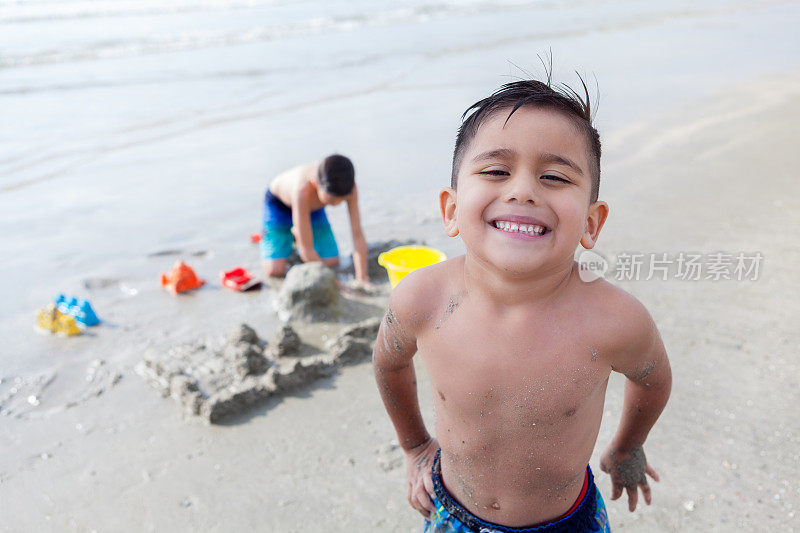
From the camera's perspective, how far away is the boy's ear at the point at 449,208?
5.13 ft

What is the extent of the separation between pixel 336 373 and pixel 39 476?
1.44 meters

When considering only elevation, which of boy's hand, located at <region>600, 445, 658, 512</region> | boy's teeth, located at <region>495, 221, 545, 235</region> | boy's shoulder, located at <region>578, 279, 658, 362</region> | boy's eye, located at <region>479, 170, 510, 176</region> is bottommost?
boy's hand, located at <region>600, 445, 658, 512</region>

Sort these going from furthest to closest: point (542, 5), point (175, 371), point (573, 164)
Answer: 1. point (542, 5)
2. point (175, 371)
3. point (573, 164)

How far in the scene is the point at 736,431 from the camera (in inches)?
104

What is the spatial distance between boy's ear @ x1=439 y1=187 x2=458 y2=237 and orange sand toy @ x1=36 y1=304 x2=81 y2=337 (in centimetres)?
318

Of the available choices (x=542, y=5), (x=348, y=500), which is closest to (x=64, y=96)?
(x=348, y=500)

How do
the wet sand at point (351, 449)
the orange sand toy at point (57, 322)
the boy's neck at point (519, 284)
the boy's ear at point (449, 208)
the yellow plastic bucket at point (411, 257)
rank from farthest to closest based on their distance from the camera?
1. the yellow plastic bucket at point (411, 257)
2. the orange sand toy at point (57, 322)
3. the wet sand at point (351, 449)
4. the boy's ear at point (449, 208)
5. the boy's neck at point (519, 284)

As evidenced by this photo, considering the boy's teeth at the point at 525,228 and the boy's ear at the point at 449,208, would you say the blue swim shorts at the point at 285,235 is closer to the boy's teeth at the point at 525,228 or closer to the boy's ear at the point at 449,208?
the boy's ear at the point at 449,208

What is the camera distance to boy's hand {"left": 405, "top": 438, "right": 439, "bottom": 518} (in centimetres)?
182

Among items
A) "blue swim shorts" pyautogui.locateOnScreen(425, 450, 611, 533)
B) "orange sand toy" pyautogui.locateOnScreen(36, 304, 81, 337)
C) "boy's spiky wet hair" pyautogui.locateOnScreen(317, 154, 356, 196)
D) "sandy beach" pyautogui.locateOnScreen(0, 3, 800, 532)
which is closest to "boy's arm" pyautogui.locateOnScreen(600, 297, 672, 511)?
"blue swim shorts" pyautogui.locateOnScreen(425, 450, 611, 533)

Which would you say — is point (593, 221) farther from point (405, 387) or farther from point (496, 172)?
point (405, 387)

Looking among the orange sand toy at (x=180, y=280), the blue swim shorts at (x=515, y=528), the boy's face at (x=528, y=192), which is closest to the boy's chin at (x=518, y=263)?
the boy's face at (x=528, y=192)

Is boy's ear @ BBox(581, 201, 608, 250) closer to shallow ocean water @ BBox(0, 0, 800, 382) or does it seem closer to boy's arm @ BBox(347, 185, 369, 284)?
shallow ocean water @ BBox(0, 0, 800, 382)

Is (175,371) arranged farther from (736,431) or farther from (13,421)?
(736,431)
